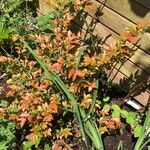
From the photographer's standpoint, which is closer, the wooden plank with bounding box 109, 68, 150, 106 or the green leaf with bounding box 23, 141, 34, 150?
the green leaf with bounding box 23, 141, 34, 150

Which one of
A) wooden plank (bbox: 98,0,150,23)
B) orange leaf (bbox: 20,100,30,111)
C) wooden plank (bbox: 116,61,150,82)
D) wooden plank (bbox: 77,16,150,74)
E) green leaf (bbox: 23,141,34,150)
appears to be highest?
wooden plank (bbox: 98,0,150,23)

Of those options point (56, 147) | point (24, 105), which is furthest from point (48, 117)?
point (56, 147)

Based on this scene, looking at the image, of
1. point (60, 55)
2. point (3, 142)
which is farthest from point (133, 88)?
point (3, 142)

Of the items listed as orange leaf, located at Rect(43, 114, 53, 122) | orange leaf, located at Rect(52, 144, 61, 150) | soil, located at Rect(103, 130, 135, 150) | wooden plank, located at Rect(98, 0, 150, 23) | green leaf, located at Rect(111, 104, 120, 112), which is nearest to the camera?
orange leaf, located at Rect(43, 114, 53, 122)

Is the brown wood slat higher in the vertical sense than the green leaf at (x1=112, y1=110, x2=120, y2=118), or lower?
higher

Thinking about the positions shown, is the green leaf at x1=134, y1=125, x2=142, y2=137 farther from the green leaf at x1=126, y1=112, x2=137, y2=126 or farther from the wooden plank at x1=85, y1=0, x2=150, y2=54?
the wooden plank at x1=85, y1=0, x2=150, y2=54

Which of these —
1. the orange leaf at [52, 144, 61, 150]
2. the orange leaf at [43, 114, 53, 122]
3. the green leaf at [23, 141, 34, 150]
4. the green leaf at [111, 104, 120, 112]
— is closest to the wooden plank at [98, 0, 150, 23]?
the green leaf at [111, 104, 120, 112]

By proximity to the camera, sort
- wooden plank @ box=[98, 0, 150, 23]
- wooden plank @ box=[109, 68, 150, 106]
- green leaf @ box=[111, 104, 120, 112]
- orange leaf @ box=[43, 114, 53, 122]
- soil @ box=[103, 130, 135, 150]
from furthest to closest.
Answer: wooden plank @ box=[109, 68, 150, 106]
green leaf @ box=[111, 104, 120, 112]
soil @ box=[103, 130, 135, 150]
wooden plank @ box=[98, 0, 150, 23]
orange leaf @ box=[43, 114, 53, 122]
